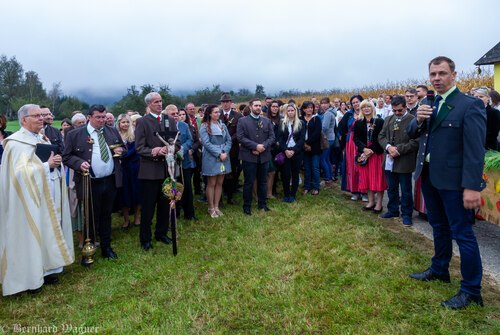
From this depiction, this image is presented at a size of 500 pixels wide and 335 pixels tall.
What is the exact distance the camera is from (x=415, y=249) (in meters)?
4.98

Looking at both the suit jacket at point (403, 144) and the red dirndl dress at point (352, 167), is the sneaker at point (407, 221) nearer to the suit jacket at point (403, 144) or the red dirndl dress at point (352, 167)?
the suit jacket at point (403, 144)

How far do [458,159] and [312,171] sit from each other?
5.03 meters

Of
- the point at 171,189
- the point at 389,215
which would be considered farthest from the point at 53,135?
the point at 389,215

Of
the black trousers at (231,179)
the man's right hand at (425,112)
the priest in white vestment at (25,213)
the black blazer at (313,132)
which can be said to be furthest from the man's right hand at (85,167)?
the black blazer at (313,132)

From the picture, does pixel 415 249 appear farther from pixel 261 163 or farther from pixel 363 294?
pixel 261 163

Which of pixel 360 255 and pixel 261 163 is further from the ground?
pixel 261 163

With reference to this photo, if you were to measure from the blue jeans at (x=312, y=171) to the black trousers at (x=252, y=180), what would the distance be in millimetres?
1506

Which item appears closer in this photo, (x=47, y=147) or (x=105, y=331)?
(x=105, y=331)

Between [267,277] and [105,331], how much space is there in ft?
5.98

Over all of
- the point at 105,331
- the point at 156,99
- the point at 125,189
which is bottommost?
the point at 105,331

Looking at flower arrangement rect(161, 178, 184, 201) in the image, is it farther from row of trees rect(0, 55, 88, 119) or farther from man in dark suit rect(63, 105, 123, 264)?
row of trees rect(0, 55, 88, 119)

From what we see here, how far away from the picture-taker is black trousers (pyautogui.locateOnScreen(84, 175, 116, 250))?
5020mm

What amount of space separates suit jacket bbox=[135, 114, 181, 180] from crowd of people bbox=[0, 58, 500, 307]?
1cm

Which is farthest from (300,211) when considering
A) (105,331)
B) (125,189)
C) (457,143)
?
(105,331)
